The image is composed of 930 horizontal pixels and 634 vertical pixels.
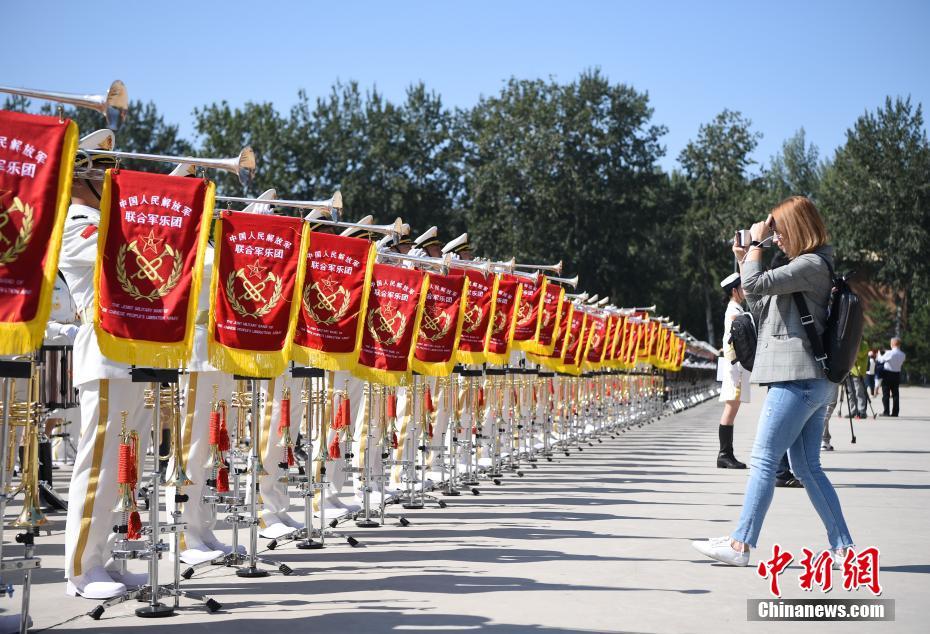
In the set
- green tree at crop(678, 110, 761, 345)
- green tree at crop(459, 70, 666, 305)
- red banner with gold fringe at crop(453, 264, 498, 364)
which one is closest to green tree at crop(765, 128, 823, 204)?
green tree at crop(678, 110, 761, 345)

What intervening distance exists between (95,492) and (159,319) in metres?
1.19

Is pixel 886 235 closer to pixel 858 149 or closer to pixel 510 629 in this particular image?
pixel 858 149

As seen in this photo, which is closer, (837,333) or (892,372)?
(837,333)

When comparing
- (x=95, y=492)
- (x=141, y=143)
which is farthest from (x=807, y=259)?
(x=141, y=143)

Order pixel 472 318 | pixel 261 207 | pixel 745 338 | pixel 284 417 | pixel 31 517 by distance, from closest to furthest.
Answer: pixel 31 517
pixel 745 338
pixel 261 207
pixel 284 417
pixel 472 318

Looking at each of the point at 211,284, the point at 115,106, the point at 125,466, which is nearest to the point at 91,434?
the point at 125,466

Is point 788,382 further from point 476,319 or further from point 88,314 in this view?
point 476,319

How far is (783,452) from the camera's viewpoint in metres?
7.90

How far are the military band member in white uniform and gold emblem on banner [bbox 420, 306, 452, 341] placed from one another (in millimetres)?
5388

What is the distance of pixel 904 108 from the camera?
283 feet

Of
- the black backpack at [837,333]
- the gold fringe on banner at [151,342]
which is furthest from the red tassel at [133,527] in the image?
the black backpack at [837,333]

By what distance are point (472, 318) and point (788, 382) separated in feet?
22.3

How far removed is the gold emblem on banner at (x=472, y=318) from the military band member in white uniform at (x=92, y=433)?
714 cm

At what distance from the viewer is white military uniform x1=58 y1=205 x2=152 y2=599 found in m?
7.20
